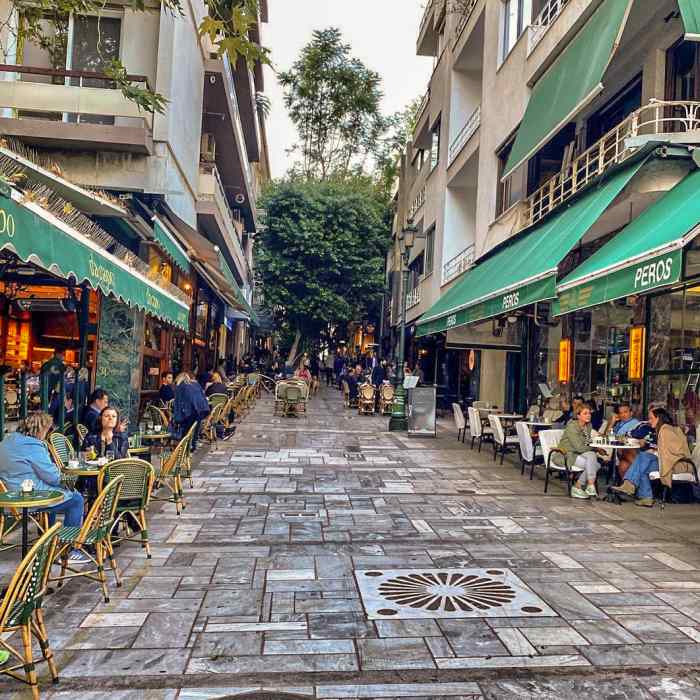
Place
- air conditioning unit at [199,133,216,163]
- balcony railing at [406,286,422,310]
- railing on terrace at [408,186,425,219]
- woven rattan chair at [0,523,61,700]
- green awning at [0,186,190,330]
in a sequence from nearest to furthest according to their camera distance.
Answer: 1. woven rattan chair at [0,523,61,700]
2. green awning at [0,186,190,330]
3. air conditioning unit at [199,133,216,163]
4. balcony railing at [406,286,422,310]
5. railing on terrace at [408,186,425,219]

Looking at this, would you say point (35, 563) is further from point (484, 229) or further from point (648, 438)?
point (484, 229)

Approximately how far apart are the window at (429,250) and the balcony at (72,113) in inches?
533

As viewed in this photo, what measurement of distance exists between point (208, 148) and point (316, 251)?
9840mm

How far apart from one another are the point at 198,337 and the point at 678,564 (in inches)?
729

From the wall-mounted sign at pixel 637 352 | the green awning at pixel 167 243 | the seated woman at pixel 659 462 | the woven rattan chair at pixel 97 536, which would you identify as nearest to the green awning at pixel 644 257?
the seated woman at pixel 659 462

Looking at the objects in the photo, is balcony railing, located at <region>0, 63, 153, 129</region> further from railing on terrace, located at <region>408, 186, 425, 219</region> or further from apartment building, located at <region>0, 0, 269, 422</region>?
railing on terrace, located at <region>408, 186, 425, 219</region>

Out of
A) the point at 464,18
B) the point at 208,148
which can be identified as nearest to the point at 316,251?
the point at 208,148

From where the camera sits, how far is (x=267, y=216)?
31375mm

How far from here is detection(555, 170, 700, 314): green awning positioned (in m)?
6.25

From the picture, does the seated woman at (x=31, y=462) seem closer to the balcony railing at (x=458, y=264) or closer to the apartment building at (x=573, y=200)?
the apartment building at (x=573, y=200)

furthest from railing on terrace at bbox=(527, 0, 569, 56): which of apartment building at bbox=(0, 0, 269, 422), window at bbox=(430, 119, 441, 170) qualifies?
window at bbox=(430, 119, 441, 170)

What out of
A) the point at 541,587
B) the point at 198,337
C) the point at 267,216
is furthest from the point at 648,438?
the point at 267,216

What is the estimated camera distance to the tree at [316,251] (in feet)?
99.7

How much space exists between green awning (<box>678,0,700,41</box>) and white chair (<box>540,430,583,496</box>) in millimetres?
5313
